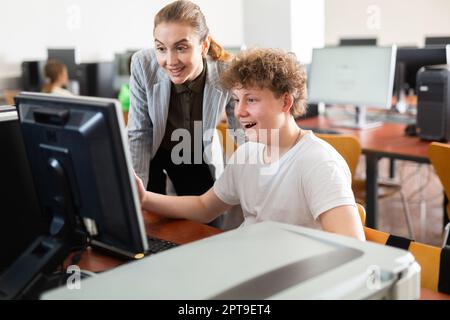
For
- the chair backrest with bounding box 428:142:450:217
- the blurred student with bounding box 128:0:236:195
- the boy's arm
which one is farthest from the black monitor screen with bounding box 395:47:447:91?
the boy's arm

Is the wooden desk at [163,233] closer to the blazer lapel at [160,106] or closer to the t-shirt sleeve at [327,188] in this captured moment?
the t-shirt sleeve at [327,188]

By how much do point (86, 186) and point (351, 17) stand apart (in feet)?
20.8

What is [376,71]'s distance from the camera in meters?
3.48

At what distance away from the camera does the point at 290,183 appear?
153 cm

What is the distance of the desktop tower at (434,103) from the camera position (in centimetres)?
298

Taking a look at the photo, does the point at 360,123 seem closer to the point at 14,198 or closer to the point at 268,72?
the point at 268,72

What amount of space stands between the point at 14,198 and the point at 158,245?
0.39m

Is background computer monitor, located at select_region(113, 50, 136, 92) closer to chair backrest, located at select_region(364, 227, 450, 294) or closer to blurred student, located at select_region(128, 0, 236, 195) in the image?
blurred student, located at select_region(128, 0, 236, 195)

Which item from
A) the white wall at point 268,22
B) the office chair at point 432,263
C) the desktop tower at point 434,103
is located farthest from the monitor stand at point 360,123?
the office chair at point 432,263

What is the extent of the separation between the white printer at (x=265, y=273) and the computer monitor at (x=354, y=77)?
266 cm

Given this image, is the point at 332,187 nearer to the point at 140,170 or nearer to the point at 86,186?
the point at 86,186

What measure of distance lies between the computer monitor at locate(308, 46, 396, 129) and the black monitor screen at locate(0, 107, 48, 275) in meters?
2.55

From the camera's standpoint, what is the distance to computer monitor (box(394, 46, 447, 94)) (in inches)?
150
